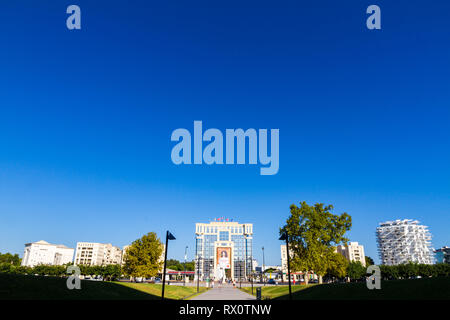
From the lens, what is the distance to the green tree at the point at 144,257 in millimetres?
54438

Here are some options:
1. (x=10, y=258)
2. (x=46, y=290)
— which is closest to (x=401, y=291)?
(x=46, y=290)

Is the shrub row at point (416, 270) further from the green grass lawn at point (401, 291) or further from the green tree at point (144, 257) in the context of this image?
the green tree at point (144, 257)

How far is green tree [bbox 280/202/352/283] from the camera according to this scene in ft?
146

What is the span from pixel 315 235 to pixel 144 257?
110ft

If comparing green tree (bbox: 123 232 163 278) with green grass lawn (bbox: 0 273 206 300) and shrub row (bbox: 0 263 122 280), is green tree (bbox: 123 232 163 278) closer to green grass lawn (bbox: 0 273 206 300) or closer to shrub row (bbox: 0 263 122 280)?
green grass lawn (bbox: 0 273 206 300)

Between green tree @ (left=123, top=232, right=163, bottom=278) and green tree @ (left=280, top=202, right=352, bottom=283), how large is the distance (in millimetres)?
27185

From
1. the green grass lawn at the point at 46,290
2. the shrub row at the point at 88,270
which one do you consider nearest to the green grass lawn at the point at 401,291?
the green grass lawn at the point at 46,290

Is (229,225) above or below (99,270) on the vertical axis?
above
